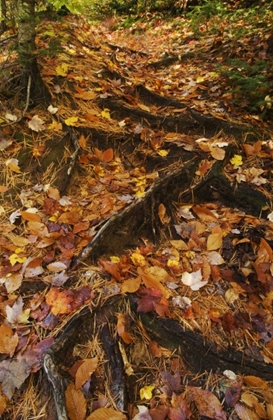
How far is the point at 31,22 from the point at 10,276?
2028mm

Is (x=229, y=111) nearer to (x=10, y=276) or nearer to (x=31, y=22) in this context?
(x=31, y=22)

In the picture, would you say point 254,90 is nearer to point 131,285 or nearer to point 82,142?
→ point 82,142

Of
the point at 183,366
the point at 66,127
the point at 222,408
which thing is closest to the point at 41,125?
the point at 66,127

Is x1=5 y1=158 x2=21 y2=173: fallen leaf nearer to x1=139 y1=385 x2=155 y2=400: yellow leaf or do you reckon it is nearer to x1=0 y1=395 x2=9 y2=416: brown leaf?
x1=0 y1=395 x2=9 y2=416: brown leaf

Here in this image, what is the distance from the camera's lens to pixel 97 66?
3.68m

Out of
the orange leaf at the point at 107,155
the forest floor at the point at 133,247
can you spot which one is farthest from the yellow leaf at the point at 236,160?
the orange leaf at the point at 107,155

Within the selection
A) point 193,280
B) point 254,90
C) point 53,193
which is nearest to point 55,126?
point 53,193

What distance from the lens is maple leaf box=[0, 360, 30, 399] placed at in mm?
1600

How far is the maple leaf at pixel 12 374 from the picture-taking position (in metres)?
1.60

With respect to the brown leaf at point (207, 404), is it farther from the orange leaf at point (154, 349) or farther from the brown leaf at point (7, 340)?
the brown leaf at point (7, 340)

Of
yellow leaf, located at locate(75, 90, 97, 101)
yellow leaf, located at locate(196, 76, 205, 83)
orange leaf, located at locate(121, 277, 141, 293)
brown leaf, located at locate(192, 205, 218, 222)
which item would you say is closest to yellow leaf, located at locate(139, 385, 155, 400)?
orange leaf, located at locate(121, 277, 141, 293)

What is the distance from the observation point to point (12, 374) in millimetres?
1624

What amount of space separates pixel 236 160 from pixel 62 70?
1.89m

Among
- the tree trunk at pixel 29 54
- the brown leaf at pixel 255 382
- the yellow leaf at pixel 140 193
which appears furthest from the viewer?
the tree trunk at pixel 29 54
